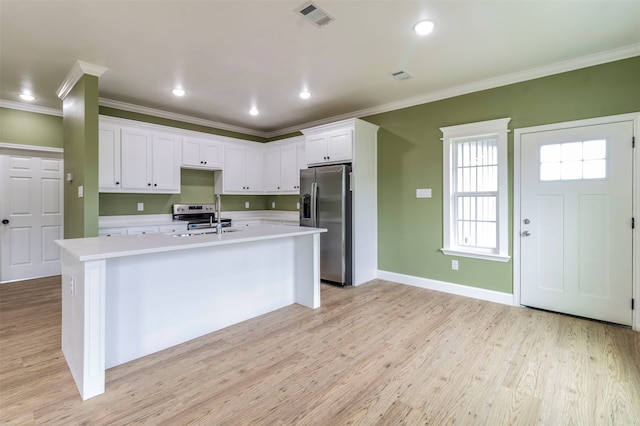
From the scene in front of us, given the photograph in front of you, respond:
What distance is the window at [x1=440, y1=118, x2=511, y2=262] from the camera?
365 cm

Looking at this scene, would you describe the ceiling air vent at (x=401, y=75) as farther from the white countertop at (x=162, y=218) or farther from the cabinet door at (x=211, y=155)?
the cabinet door at (x=211, y=155)

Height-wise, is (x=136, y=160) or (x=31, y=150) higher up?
(x=31, y=150)

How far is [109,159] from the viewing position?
417 cm

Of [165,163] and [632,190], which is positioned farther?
[165,163]

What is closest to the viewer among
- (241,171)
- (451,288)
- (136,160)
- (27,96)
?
(451,288)

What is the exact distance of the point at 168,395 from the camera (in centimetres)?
196

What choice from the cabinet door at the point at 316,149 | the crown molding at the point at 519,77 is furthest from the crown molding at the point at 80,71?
the crown molding at the point at 519,77

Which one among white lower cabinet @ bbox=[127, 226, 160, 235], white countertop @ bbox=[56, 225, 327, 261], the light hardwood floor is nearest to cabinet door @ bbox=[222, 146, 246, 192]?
white lower cabinet @ bbox=[127, 226, 160, 235]

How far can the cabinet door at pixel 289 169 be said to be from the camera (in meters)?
5.53

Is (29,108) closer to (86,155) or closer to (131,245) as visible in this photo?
(86,155)

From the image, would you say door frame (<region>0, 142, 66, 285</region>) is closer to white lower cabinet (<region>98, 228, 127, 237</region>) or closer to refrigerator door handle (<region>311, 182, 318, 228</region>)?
white lower cabinet (<region>98, 228, 127, 237</region>)

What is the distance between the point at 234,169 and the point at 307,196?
1.66m

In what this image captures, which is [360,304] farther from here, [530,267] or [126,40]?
[126,40]

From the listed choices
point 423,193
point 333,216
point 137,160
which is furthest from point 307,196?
point 137,160
